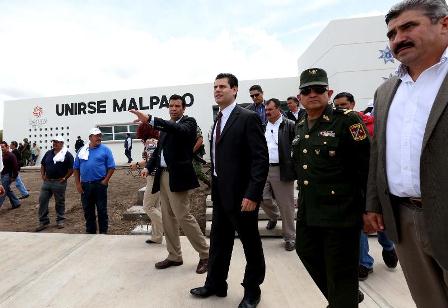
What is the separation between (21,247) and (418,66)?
5183 mm

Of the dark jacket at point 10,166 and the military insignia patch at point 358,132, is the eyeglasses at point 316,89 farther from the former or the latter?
the dark jacket at point 10,166

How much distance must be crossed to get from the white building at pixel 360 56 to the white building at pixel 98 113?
5.60 m

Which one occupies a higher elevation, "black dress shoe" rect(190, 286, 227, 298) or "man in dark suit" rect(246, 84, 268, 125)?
"man in dark suit" rect(246, 84, 268, 125)

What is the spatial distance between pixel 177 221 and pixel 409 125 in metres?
2.74

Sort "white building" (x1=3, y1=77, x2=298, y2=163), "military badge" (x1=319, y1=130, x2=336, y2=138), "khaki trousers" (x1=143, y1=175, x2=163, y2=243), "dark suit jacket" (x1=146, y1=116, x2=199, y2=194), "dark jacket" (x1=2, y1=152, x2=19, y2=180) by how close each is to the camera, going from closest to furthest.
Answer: "military badge" (x1=319, y1=130, x2=336, y2=138) → "dark suit jacket" (x1=146, y1=116, x2=199, y2=194) → "khaki trousers" (x1=143, y1=175, x2=163, y2=243) → "dark jacket" (x1=2, y1=152, x2=19, y2=180) → "white building" (x1=3, y1=77, x2=298, y2=163)

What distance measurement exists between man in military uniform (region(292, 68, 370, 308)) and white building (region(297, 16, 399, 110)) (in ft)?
41.8

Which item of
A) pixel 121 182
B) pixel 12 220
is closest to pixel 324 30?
pixel 121 182

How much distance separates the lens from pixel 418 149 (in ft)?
4.66

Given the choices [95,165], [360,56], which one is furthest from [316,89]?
[360,56]

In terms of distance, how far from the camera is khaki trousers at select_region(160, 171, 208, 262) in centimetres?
344

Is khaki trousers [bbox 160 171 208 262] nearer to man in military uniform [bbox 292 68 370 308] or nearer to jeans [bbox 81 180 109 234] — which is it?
man in military uniform [bbox 292 68 370 308]

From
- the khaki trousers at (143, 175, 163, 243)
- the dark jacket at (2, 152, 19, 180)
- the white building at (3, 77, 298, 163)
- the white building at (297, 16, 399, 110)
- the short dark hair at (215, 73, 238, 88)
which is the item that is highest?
the white building at (297, 16, 399, 110)

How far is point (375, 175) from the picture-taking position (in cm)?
171

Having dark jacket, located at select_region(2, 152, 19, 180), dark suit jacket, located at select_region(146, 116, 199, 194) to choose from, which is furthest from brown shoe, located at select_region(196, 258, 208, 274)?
dark jacket, located at select_region(2, 152, 19, 180)
